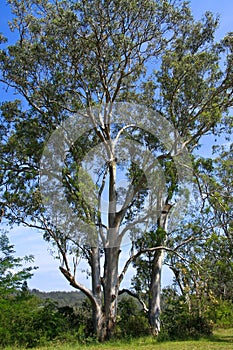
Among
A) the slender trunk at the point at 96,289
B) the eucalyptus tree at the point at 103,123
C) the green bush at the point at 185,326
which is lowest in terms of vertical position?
the green bush at the point at 185,326

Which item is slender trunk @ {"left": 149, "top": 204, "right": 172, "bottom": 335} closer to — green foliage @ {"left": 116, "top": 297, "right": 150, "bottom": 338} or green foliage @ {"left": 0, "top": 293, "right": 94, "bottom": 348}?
green foliage @ {"left": 116, "top": 297, "right": 150, "bottom": 338}

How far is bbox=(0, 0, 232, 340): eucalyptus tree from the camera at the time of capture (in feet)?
34.3

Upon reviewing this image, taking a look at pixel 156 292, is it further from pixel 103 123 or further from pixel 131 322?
pixel 103 123

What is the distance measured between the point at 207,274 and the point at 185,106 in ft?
15.5

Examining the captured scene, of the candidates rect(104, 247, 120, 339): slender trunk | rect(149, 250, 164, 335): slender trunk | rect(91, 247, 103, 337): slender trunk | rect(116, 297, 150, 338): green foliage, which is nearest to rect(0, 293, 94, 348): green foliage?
rect(91, 247, 103, 337): slender trunk

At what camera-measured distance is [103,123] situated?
11.7 m

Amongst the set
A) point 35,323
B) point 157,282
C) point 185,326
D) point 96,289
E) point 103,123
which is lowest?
point 185,326

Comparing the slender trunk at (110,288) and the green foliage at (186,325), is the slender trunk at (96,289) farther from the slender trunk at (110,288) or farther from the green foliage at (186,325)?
the green foliage at (186,325)

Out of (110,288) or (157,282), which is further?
(157,282)

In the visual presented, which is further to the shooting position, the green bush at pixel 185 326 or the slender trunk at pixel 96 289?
the slender trunk at pixel 96 289

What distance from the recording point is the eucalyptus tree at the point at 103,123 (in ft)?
34.3

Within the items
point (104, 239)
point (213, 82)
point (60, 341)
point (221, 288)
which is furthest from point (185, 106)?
point (60, 341)

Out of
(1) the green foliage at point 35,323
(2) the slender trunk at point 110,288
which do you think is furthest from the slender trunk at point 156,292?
(1) the green foliage at point 35,323

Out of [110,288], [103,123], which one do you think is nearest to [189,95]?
[103,123]
